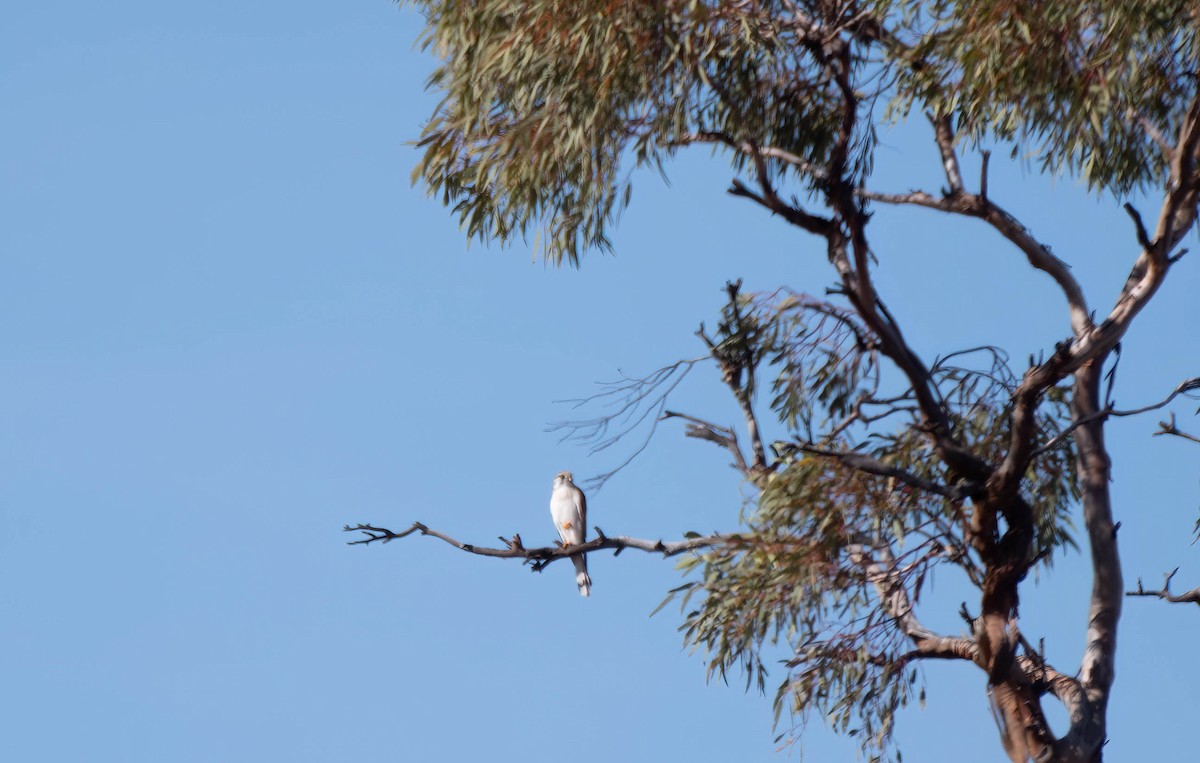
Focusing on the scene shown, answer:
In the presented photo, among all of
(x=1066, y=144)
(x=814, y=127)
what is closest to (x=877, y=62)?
(x=814, y=127)

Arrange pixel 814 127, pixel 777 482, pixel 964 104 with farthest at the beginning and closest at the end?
pixel 814 127 → pixel 964 104 → pixel 777 482

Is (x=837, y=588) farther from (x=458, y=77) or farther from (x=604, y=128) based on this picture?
(x=458, y=77)

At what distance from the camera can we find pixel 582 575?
24.9 ft

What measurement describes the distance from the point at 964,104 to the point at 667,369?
A: 5.03 ft

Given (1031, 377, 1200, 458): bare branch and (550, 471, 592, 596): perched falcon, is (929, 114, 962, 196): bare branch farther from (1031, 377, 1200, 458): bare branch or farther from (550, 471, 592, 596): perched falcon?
(550, 471, 592, 596): perched falcon

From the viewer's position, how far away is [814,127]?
652 cm

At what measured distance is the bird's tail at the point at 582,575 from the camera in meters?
7.55

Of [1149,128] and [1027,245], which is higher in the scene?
[1149,128]

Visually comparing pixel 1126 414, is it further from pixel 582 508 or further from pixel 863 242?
pixel 582 508

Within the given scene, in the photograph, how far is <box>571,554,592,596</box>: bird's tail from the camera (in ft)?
24.8

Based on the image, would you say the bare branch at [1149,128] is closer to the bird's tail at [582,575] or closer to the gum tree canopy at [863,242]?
the gum tree canopy at [863,242]

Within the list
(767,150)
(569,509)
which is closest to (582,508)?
(569,509)

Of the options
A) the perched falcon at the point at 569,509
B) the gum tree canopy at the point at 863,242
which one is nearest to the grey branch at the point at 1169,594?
the gum tree canopy at the point at 863,242

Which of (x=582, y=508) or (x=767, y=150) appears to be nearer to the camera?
(x=767, y=150)
